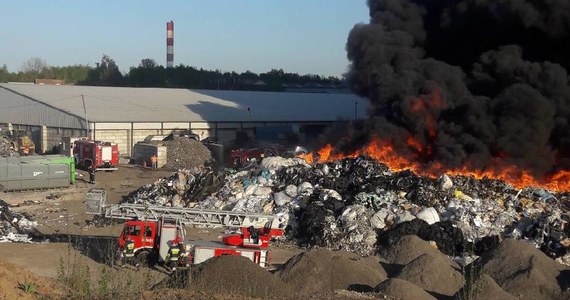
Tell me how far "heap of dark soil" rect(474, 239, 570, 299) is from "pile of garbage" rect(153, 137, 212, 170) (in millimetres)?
24959

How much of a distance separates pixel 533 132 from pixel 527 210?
7036mm

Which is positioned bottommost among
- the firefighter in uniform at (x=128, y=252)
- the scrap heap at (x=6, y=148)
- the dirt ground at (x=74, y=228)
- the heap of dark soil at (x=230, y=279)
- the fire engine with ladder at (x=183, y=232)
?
the dirt ground at (x=74, y=228)

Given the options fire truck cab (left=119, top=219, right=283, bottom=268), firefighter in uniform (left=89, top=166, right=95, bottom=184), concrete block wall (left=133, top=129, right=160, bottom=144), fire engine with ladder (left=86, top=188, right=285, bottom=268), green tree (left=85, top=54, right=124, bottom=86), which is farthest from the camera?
green tree (left=85, top=54, right=124, bottom=86)

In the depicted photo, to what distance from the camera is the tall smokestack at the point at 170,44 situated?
77506mm

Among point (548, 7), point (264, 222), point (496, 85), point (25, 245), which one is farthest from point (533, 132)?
point (25, 245)

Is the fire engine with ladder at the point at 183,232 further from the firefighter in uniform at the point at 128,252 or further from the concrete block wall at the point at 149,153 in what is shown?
the concrete block wall at the point at 149,153

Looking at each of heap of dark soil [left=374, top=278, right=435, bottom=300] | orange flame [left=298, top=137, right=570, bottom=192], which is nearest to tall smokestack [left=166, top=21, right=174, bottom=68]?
orange flame [left=298, top=137, right=570, bottom=192]

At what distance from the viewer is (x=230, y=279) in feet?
40.4

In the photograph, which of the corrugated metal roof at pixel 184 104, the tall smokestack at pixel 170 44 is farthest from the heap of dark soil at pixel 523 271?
the tall smokestack at pixel 170 44

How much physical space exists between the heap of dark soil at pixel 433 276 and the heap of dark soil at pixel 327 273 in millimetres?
684

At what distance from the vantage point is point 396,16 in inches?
1411

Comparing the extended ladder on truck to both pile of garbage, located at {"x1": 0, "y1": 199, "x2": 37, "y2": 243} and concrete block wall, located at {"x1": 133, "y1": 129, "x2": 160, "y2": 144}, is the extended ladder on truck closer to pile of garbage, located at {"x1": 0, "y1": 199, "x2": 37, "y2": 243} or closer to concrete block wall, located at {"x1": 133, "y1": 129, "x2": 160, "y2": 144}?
pile of garbage, located at {"x1": 0, "y1": 199, "x2": 37, "y2": 243}

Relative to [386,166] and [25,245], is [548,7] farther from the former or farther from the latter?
[25,245]

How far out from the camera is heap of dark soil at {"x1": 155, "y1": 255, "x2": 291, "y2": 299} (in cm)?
1130
